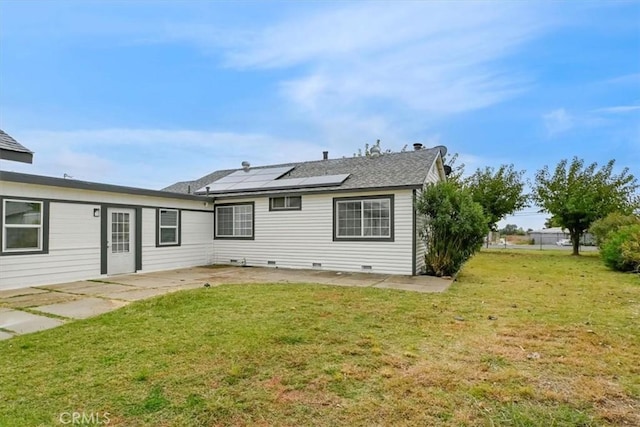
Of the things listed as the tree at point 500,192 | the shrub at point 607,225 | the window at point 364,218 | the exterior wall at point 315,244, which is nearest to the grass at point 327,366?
the exterior wall at point 315,244

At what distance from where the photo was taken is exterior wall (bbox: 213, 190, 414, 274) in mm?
10859

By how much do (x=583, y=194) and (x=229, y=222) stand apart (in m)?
19.2

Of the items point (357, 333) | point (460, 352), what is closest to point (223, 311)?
point (357, 333)

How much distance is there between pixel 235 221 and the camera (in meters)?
13.8

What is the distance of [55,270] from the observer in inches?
363

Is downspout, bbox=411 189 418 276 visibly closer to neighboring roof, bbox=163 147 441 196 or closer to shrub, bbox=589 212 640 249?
neighboring roof, bbox=163 147 441 196

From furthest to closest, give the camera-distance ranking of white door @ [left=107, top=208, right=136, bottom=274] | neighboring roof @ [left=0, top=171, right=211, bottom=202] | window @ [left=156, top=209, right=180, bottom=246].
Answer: window @ [left=156, top=209, right=180, bottom=246] < white door @ [left=107, top=208, right=136, bottom=274] < neighboring roof @ [left=0, top=171, right=211, bottom=202]

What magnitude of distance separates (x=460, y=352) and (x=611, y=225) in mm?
17856

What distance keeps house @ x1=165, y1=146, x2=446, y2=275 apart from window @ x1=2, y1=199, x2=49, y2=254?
226 inches

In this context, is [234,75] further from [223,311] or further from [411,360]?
[411,360]

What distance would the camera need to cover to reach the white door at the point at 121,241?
34.5 ft

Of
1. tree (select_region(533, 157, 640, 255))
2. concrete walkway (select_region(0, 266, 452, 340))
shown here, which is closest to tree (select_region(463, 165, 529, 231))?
tree (select_region(533, 157, 640, 255))

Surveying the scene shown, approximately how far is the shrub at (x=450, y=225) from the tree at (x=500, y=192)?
14.4m

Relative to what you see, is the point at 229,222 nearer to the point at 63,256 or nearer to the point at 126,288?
the point at 63,256
